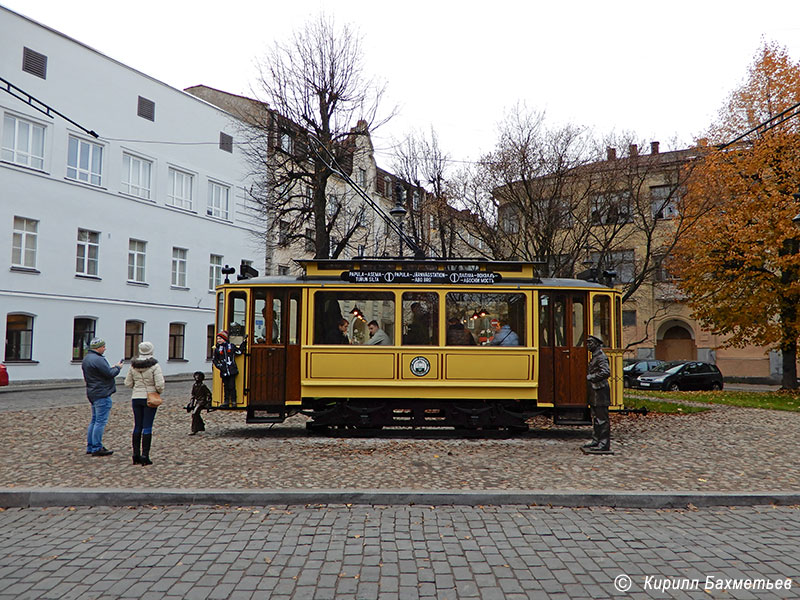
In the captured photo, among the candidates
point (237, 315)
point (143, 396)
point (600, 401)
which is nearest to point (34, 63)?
point (237, 315)

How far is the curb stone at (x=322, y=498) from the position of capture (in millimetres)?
6465

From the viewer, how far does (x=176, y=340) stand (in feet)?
95.6

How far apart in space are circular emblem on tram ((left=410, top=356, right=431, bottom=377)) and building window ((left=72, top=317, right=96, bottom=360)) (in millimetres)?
18182

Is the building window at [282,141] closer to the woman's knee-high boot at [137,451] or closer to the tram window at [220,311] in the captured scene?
the tram window at [220,311]

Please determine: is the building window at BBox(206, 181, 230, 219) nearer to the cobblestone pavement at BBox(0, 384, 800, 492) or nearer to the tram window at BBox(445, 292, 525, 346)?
the cobblestone pavement at BBox(0, 384, 800, 492)

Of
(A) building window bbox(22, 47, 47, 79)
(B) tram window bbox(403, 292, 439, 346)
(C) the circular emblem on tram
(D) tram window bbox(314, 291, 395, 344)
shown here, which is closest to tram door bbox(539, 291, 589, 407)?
(B) tram window bbox(403, 292, 439, 346)

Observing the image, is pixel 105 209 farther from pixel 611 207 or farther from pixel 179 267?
pixel 611 207

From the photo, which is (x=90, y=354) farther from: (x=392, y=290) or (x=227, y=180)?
(x=227, y=180)

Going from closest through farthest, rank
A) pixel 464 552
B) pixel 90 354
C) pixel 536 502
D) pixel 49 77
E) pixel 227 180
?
1. pixel 464 552
2. pixel 536 502
3. pixel 90 354
4. pixel 49 77
5. pixel 227 180

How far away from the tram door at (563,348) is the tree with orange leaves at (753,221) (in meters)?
12.0

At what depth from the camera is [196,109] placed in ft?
97.7

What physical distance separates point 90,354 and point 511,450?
6292mm

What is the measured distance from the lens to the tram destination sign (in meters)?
11.0

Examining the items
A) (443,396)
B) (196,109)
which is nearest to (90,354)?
(443,396)
